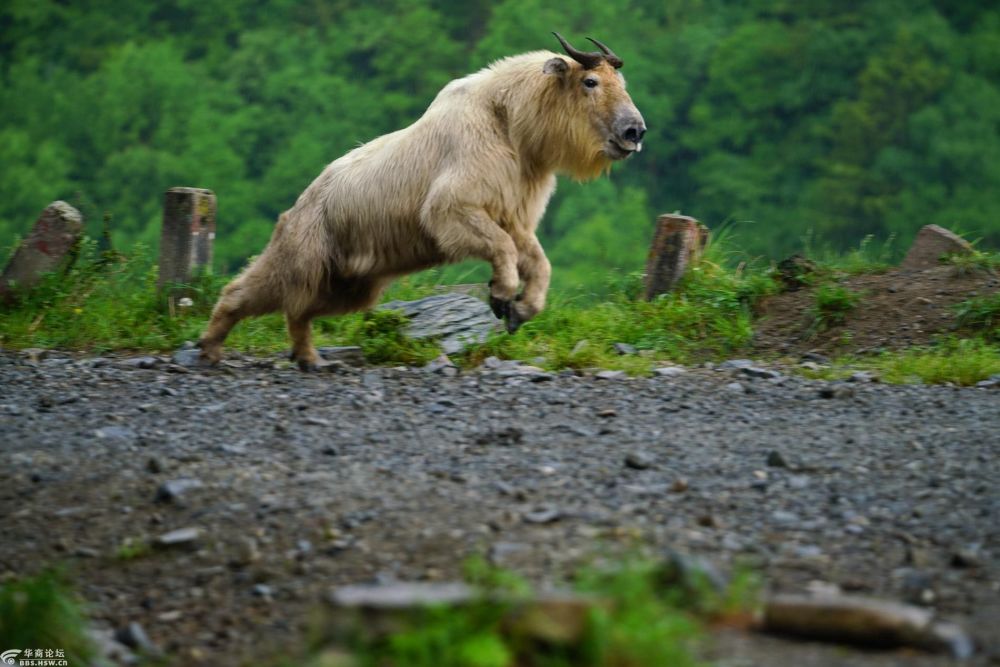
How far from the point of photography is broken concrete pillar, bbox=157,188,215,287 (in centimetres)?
955

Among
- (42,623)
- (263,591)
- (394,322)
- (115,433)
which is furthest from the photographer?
(394,322)

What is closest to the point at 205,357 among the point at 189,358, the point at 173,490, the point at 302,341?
the point at 189,358

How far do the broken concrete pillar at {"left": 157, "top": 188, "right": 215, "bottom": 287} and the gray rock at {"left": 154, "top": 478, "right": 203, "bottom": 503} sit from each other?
478 centimetres

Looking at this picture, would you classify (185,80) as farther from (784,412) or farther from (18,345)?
(784,412)

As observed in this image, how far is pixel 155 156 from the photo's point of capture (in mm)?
38469

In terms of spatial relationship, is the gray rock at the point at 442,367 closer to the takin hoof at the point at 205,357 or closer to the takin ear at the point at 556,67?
the takin hoof at the point at 205,357

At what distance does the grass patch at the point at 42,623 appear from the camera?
3959 millimetres

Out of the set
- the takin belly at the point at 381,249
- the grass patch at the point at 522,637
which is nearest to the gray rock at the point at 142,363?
the takin belly at the point at 381,249

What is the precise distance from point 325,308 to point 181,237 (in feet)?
6.94

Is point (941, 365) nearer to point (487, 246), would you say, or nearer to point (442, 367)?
point (487, 246)

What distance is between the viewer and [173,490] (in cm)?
493

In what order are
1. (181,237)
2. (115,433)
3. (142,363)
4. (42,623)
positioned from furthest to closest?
(181,237) < (142,363) < (115,433) < (42,623)

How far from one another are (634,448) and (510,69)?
128 inches

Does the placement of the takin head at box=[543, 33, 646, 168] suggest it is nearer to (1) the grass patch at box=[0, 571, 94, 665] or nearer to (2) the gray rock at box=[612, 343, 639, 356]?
(2) the gray rock at box=[612, 343, 639, 356]
